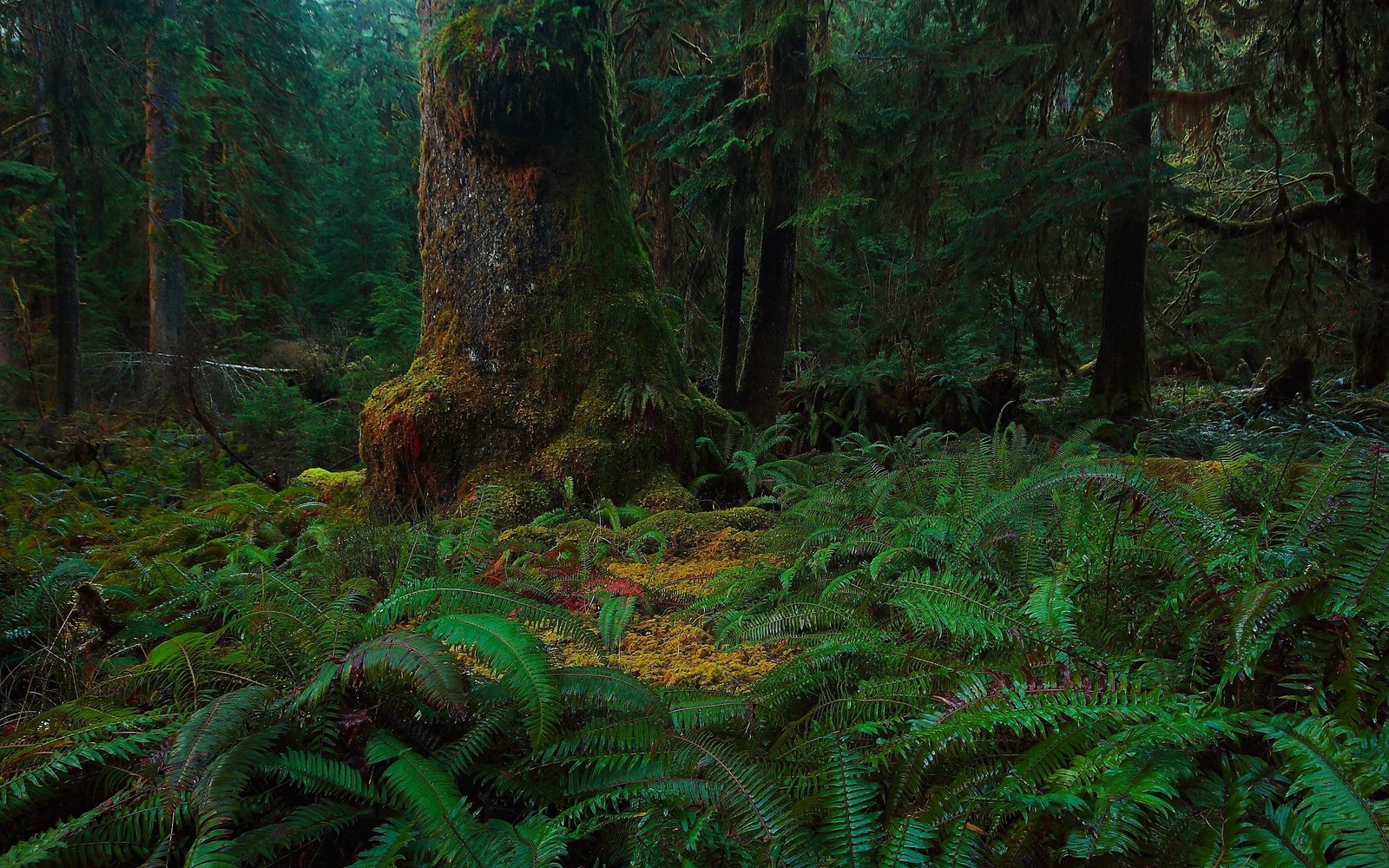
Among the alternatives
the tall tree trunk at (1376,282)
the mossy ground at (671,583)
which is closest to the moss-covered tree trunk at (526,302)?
the mossy ground at (671,583)

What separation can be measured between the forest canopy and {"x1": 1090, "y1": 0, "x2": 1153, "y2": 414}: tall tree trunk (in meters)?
0.05

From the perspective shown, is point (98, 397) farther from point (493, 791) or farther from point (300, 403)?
point (493, 791)

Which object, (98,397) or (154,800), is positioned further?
(98,397)

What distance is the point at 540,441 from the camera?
4.77 m

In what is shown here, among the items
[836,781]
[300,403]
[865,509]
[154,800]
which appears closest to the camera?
[836,781]

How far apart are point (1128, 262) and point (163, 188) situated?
13100mm

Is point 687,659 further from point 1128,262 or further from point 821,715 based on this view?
point 1128,262

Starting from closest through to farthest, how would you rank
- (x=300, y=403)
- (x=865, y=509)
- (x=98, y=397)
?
(x=865, y=509), (x=300, y=403), (x=98, y=397)

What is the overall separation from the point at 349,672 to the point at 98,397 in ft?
45.7

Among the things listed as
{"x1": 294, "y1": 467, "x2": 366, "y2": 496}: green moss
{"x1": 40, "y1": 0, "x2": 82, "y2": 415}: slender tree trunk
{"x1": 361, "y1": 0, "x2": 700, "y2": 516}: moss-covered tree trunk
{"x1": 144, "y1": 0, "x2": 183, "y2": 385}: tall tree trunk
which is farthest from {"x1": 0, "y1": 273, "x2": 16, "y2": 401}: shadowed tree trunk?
{"x1": 361, "y1": 0, "x2": 700, "y2": 516}: moss-covered tree trunk

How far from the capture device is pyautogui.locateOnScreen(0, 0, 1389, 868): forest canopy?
4.81 ft

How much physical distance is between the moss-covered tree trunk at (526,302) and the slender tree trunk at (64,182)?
5.42 metres

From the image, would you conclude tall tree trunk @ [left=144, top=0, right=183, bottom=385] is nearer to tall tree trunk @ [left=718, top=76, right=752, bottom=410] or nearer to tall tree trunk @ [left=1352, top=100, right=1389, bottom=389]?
tall tree trunk @ [left=718, top=76, right=752, bottom=410]

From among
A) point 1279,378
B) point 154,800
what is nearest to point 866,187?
point 1279,378
